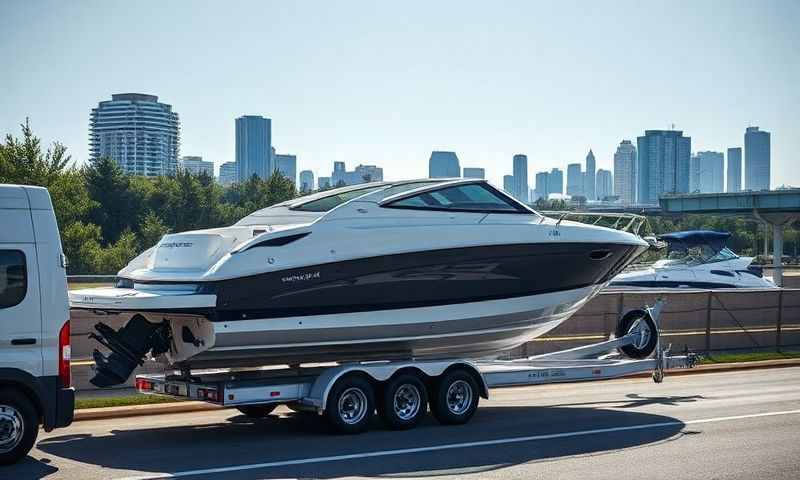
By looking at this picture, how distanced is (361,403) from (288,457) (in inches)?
74.0

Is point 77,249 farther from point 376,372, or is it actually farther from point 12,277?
point 12,277

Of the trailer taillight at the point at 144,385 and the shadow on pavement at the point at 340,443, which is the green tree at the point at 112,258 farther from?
the trailer taillight at the point at 144,385

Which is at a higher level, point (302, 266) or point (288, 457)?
point (302, 266)

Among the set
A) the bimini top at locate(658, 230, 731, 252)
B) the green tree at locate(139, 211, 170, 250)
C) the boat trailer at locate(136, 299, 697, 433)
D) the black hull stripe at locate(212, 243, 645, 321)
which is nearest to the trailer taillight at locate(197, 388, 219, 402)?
the boat trailer at locate(136, 299, 697, 433)

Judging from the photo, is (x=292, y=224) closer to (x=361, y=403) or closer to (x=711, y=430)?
(x=361, y=403)

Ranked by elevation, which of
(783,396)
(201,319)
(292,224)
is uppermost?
(292,224)

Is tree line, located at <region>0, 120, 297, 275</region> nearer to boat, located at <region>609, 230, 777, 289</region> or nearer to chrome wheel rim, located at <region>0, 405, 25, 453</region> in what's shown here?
boat, located at <region>609, 230, 777, 289</region>

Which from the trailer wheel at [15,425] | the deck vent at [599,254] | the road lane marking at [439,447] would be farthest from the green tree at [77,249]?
the trailer wheel at [15,425]

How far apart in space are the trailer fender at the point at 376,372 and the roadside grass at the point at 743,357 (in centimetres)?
1076

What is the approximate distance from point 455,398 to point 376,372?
1406mm

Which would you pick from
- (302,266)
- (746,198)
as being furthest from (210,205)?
(302,266)

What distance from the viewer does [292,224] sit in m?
13.6

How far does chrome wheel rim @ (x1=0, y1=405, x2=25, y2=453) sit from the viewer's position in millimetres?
10484

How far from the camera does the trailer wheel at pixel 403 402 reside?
43.6 ft
